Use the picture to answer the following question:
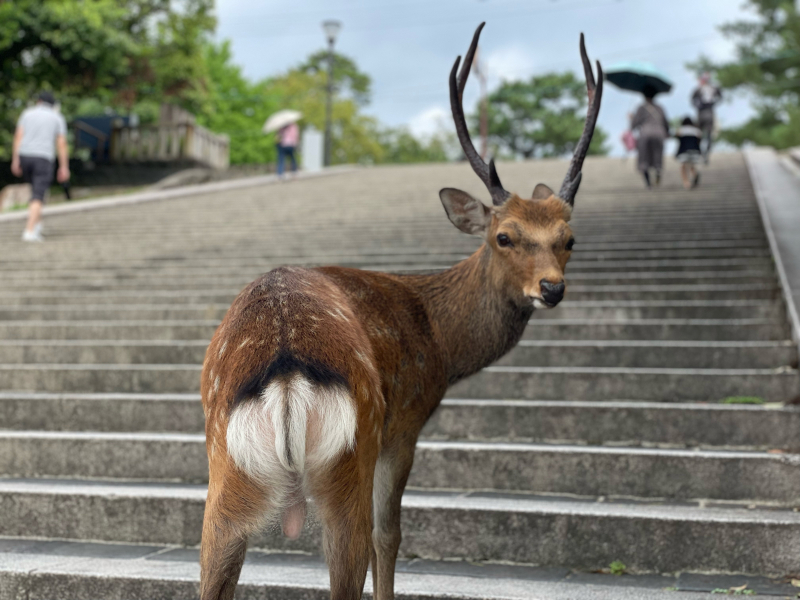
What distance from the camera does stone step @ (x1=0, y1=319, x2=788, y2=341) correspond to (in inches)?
249

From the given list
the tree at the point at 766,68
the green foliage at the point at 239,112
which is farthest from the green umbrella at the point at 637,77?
the green foliage at the point at 239,112

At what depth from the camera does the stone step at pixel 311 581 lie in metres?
3.61

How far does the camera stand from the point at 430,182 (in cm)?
1717

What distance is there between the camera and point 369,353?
9.68ft

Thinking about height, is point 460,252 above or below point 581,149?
below

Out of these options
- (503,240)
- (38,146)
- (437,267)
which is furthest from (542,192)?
(38,146)

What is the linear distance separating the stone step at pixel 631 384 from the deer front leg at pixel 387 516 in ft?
6.97

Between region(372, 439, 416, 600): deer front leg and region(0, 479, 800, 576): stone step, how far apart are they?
0.52 m

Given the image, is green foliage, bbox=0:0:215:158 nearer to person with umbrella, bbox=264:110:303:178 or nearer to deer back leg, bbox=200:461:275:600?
person with umbrella, bbox=264:110:303:178

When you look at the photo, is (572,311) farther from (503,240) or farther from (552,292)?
(552,292)

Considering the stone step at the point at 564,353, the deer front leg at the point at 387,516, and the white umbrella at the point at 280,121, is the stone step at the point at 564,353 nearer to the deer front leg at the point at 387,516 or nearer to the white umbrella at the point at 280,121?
the deer front leg at the point at 387,516

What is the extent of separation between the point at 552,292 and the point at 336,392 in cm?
134

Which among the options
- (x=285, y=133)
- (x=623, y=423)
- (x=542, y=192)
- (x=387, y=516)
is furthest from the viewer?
(x=285, y=133)

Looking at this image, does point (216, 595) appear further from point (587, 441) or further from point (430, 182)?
point (430, 182)
